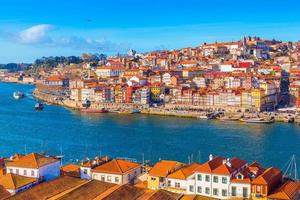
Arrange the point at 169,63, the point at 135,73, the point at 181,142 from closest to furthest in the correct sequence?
the point at 181,142 → the point at 135,73 → the point at 169,63

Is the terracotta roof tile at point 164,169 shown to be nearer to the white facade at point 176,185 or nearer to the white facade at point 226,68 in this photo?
the white facade at point 176,185

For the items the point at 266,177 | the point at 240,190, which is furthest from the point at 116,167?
the point at 266,177

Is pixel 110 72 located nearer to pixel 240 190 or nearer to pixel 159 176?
pixel 159 176

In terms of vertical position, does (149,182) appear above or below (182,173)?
below

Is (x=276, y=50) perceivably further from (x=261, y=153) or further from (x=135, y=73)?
(x=261, y=153)

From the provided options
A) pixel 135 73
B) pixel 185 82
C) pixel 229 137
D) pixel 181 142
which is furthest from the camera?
pixel 135 73

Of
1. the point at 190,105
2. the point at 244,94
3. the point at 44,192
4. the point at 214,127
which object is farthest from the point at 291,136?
the point at 44,192
